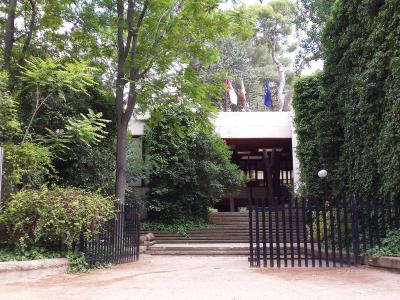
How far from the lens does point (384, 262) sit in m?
8.80

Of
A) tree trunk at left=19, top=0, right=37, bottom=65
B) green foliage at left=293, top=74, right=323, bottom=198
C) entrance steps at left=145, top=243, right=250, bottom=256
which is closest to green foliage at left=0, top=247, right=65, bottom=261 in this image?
tree trunk at left=19, top=0, right=37, bottom=65

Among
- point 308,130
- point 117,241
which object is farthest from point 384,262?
point 308,130

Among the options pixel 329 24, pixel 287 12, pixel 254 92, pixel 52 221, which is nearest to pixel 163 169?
pixel 329 24

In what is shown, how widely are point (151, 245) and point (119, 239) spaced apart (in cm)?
569

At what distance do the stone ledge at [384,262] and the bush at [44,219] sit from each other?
610 centimetres

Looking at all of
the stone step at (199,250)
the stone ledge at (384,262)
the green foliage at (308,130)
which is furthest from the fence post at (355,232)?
the green foliage at (308,130)

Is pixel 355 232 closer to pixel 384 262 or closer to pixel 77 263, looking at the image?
pixel 384 262

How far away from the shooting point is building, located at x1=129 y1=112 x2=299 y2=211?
23922mm

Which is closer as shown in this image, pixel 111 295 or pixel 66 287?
pixel 111 295

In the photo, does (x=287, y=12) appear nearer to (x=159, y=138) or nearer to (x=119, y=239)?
(x=159, y=138)

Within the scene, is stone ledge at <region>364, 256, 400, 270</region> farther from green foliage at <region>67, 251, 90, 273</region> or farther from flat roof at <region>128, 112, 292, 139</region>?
flat roof at <region>128, 112, 292, 139</region>

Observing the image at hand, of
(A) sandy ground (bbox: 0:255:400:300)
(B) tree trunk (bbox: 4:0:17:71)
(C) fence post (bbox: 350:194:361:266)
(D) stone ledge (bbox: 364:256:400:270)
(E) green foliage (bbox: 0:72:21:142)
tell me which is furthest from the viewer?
(B) tree trunk (bbox: 4:0:17:71)

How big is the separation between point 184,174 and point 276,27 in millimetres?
24990

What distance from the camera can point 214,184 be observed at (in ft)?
65.2
